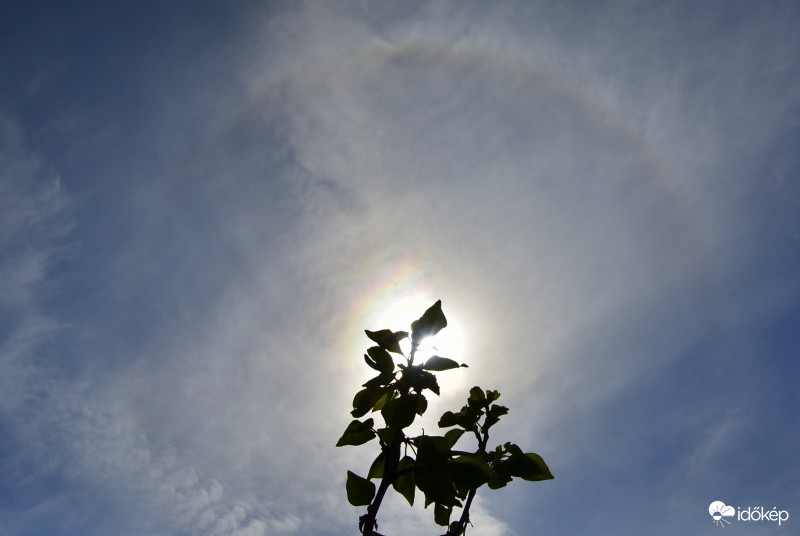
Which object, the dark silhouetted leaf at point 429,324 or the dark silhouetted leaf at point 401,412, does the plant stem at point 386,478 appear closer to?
the dark silhouetted leaf at point 401,412

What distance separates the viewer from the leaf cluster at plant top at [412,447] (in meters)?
2.03

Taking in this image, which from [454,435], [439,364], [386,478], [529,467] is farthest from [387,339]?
[529,467]

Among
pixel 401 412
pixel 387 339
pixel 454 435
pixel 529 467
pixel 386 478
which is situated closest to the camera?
pixel 386 478

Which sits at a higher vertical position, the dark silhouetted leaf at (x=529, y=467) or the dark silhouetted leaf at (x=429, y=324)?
the dark silhouetted leaf at (x=429, y=324)

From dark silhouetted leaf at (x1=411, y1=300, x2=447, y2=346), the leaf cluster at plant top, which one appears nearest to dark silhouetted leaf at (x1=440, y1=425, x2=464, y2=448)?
the leaf cluster at plant top

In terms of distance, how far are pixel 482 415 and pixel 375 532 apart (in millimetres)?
1092

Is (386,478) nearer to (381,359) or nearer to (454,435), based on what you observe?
(381,359)

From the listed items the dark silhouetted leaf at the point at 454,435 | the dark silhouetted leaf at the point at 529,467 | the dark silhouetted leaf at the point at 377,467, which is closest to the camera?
the dark silhouetted leaf at the point at 377,467

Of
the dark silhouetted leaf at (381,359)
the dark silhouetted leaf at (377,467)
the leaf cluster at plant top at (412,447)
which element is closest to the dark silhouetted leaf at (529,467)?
the leaf cluster at plant top at (412,447)

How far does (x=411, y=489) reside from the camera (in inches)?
88.8

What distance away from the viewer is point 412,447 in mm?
2158

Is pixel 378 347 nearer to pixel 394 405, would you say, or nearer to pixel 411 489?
pixel 394 405

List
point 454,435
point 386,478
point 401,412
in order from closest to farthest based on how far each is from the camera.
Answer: point 386,478
point 401,412
point 454,435

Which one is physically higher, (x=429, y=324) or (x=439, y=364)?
(x=429, y=324)
